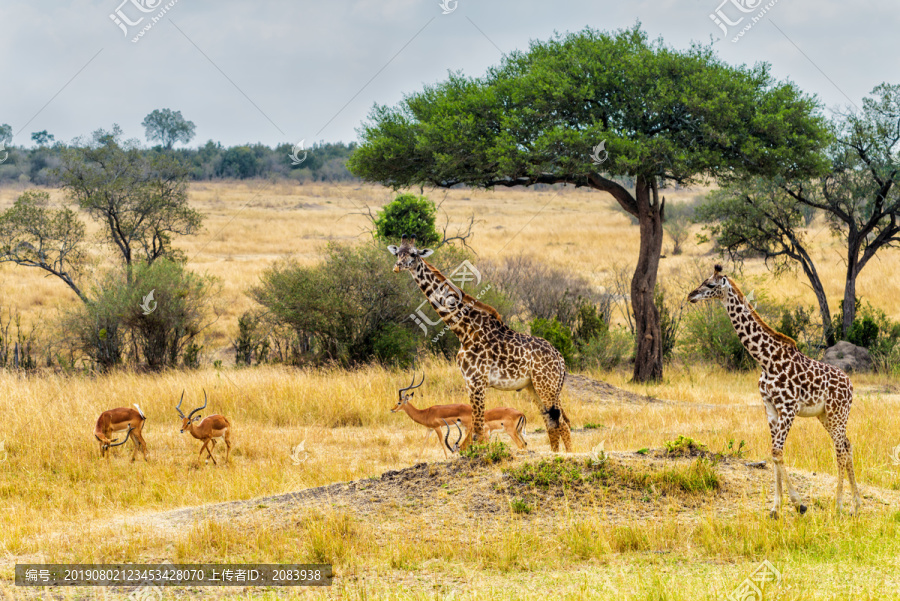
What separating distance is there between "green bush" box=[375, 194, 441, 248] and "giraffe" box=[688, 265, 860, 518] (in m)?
17.4

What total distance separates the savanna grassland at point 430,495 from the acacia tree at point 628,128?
3273 millimetres

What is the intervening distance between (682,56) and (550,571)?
15269 millimetres

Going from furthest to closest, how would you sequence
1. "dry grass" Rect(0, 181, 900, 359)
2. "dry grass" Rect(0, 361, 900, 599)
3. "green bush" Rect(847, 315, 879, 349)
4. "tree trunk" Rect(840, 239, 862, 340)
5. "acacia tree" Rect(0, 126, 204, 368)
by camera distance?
"dry grass" Rect(0, 181, 900, 359)
"tree trunk" Rect(840, 239, 862, 340)
"green bush" Rect(847, 315, 879, 349)
"acacia tree" Rect(0, 126, 204, 368)
"dry grass" Rect(0, 361, 900, 599)

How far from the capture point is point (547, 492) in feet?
26.8

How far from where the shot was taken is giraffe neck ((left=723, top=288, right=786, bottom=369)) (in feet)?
25.2

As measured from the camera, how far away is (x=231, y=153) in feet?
275

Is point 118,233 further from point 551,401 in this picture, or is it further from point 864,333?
point 864,333

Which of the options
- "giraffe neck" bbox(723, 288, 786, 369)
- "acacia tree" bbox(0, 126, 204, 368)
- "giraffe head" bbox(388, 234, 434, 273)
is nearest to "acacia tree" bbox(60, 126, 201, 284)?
"acacia tree" bbox(0, 126, 204, 368)

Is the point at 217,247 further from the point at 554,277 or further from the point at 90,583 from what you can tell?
the point at 90,583

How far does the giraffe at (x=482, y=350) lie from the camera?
9.37 m

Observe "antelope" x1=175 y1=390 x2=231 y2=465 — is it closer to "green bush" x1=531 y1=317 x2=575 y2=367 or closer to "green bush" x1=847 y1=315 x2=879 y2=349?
"green bush" x1=531 y1=317 x2=575 y2=367

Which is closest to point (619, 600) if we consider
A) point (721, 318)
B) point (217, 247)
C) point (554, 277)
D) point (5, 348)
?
point (721, 318)

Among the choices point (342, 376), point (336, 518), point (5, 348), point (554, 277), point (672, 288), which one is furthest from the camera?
point (672, 288)

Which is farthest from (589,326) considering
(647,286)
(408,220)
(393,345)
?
(408,220)
